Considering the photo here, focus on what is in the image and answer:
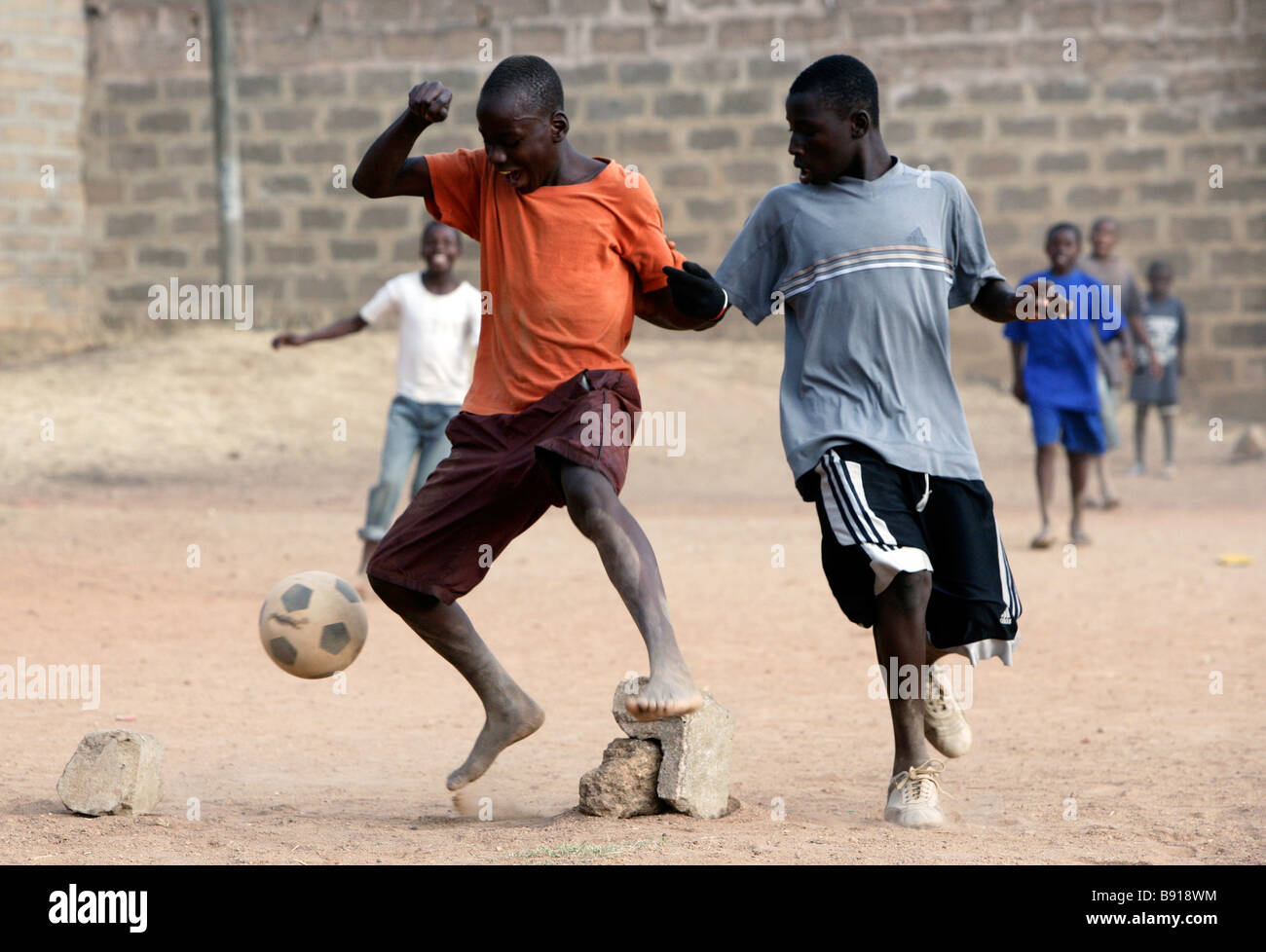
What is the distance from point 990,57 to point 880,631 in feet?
44.7

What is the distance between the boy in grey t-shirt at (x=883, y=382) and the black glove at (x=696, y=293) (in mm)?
159

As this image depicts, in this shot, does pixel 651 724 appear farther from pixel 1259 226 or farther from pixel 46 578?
pixel 1259 226

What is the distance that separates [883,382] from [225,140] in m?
13.9

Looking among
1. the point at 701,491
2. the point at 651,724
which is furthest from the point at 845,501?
the point at 701,491

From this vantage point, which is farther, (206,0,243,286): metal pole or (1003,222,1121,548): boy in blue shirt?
(206,0,243,286): metal pole

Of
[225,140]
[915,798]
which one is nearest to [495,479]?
[915,798]

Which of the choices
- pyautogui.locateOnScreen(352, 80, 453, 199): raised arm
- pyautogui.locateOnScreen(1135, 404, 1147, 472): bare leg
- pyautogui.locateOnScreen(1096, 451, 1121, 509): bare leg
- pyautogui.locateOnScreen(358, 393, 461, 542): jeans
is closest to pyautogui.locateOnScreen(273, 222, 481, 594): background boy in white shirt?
pyautogui.locateOnScreen(358, 393, 461, 542): jeans

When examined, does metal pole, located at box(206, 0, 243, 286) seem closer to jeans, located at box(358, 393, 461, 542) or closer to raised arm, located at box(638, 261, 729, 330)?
jeans, located at box(358, 393, 461, 542)

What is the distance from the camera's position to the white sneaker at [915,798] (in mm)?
4098

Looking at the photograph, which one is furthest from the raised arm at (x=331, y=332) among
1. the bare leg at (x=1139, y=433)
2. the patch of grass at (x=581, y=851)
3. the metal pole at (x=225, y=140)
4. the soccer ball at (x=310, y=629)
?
the metal pole at (x=225, y=140)

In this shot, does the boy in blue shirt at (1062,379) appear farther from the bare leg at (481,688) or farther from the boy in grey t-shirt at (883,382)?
the bare leg at (481,688)

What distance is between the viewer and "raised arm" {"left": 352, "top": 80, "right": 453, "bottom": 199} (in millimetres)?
4148

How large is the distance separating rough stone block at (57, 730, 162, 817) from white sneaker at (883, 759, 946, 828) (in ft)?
6.79

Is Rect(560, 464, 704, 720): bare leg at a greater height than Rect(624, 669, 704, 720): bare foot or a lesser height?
greater
